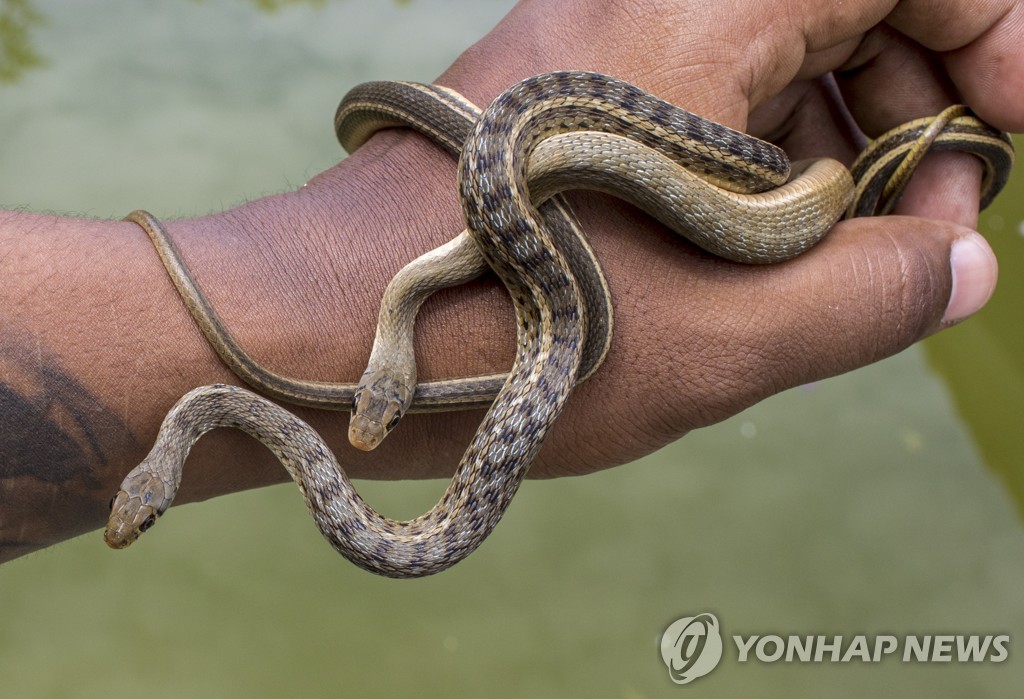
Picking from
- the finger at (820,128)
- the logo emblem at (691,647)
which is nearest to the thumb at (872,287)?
the finger at (820,128)

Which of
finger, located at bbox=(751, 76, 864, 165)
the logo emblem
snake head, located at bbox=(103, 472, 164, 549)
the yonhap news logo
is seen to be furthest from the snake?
the yonhap news logo

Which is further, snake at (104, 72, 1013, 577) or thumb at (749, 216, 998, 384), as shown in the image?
thumb at (749, 216, 998, 384)

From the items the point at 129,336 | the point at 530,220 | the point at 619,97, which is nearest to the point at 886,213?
the point at 619,97

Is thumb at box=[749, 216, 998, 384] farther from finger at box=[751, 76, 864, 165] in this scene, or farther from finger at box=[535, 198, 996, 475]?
finger at box=[751, 76, 864, 165]

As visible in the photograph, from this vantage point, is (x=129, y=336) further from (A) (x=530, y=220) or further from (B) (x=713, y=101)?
(B) (x=713, y=101)

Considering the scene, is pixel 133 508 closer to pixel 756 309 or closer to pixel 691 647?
pixel 756 309

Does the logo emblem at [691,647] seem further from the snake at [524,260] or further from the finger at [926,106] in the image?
the finger at [926,106]

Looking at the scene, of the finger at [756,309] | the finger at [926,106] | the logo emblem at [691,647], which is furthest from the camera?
the logo emblem at [691,647]
